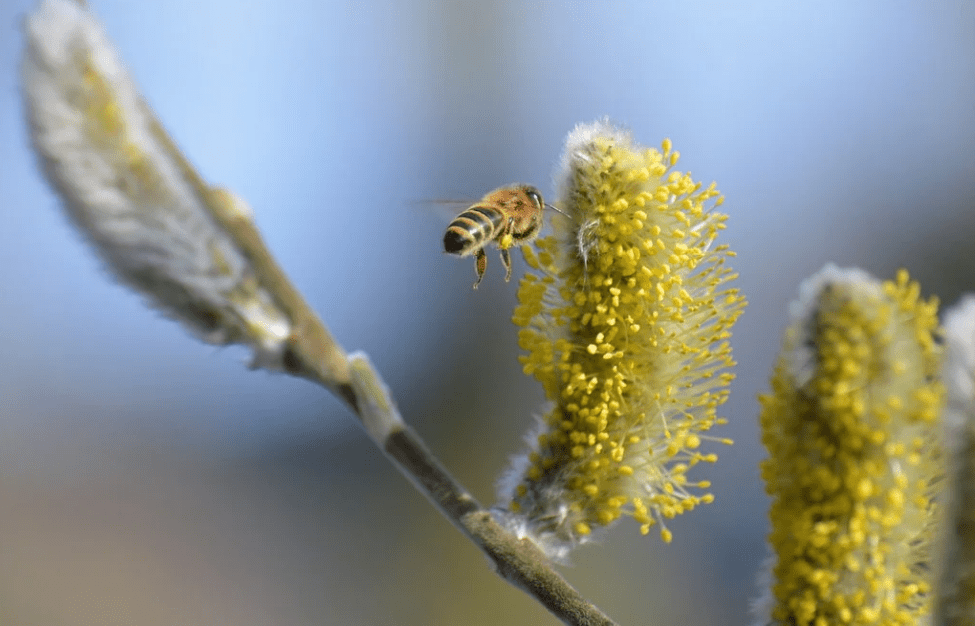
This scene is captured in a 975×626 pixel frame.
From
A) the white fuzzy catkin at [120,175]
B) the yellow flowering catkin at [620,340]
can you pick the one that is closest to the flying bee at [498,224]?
the yellow flowering catkin at [620,340]

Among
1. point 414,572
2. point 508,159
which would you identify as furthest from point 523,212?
point 414,572

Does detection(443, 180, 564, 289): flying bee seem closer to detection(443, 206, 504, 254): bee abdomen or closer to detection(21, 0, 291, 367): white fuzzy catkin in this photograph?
detection(443, 206, 504, 254): bee abdomen

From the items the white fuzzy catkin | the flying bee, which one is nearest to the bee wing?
the flying bee

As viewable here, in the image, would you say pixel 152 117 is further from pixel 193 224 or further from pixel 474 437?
pixel 474 437

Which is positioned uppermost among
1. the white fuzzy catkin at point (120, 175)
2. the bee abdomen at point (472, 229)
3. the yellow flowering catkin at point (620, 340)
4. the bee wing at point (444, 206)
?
the bee wing at point (444, 206)

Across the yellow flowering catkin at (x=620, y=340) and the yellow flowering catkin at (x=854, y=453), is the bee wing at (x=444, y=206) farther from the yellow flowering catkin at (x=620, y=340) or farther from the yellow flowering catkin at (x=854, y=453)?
the yellow flowering catkin at (x=854, y=453)
